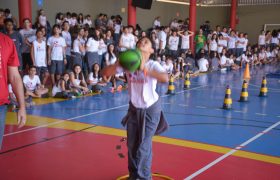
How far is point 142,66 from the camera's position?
12.8ft

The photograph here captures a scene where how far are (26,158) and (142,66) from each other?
2606 millimetres

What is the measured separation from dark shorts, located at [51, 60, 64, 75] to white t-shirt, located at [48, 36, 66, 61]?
0.43 feet

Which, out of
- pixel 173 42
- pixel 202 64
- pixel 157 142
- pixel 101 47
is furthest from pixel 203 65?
pixel 157 142

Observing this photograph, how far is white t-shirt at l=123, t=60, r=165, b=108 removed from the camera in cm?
406

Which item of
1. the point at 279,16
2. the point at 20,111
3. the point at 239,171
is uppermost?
the point at 279,16

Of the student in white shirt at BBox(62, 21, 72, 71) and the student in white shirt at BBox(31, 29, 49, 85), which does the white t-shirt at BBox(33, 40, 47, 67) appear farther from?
the student in white shirt at BBox(62, 21, 72, 71)

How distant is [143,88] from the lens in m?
4.09

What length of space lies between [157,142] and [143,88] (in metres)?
2.31

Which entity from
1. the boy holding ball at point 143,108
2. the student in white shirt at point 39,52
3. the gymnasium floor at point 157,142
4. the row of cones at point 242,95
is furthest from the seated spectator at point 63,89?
the boy holding ball at point 143,108

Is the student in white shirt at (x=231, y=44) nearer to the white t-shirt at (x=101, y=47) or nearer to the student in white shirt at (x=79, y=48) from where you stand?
the white t-shirt at (x=101, y=47)

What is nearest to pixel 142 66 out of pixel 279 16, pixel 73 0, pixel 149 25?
pixel 73 0

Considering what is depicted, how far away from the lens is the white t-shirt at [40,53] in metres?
10.7

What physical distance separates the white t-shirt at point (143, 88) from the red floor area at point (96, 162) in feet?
3.94

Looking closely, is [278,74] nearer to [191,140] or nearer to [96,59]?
[96,59]
